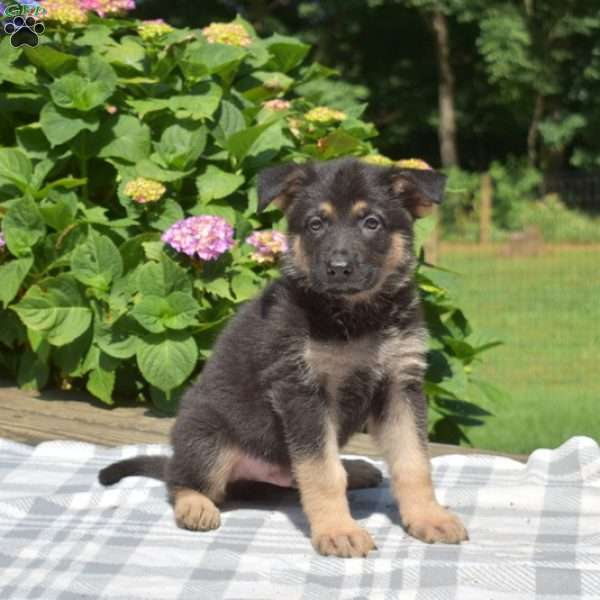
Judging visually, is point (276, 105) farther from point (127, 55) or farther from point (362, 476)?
point (362, 476)

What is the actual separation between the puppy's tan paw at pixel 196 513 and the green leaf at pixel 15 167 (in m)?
2.49

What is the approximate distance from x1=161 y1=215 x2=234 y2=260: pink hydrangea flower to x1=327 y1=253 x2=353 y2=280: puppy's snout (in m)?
1.79

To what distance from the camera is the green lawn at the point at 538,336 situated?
7840mm

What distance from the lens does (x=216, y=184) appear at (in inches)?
243

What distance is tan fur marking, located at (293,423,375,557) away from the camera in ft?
12.9

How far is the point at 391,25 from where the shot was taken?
95.2ft

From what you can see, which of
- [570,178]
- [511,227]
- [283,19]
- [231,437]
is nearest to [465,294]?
[511,227]

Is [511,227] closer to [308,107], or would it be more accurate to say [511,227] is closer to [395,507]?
[308,107]

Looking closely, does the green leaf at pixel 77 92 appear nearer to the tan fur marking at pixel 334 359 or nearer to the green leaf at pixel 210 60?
the green leaf at pixel 210 60

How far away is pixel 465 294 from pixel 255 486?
10.0m

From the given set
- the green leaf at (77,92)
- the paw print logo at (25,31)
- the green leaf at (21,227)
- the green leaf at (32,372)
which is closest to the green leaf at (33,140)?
the green leaf at (77,92)

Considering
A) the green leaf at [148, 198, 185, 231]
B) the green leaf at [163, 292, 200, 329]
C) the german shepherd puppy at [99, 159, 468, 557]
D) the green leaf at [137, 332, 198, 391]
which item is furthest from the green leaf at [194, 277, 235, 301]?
the german shepherd puppy at [99, 159, 468, 557]

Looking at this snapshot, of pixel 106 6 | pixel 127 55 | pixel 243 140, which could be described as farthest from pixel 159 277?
pixel 106 6

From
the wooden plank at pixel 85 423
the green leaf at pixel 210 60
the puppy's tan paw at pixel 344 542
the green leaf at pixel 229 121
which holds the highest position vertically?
the green leaf at pixel 210 60
